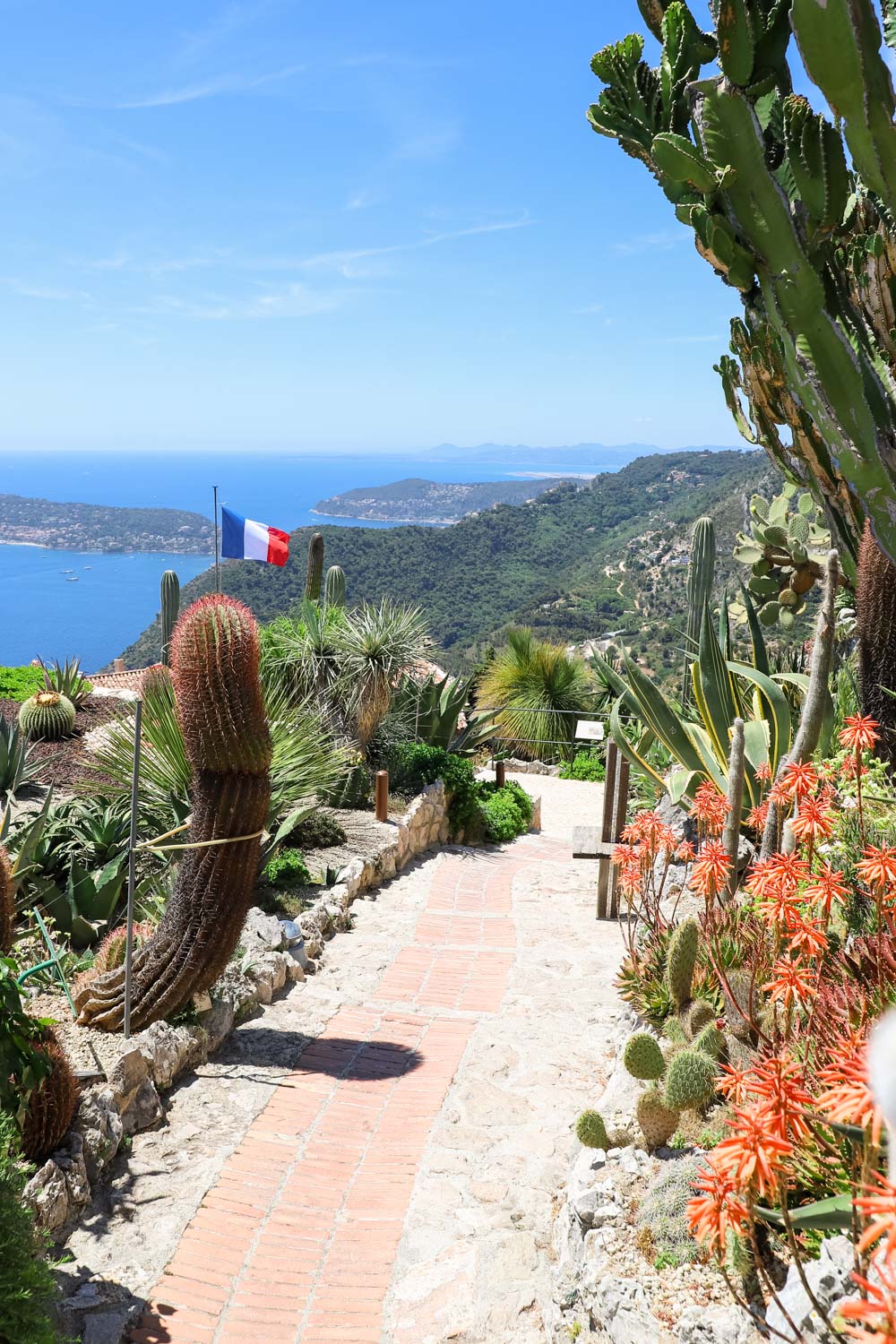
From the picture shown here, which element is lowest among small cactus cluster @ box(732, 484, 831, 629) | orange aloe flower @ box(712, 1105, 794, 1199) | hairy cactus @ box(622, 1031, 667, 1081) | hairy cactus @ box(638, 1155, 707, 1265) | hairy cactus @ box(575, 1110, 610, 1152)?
hairy cactus @ box(575, 1110, 610, 1152)

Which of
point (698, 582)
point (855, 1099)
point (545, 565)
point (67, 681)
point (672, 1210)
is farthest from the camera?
point (545, 565)

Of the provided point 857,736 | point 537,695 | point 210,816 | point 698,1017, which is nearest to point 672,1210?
point 698,1017

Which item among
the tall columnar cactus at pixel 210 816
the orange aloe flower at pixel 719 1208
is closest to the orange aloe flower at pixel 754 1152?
the orange aloe flower at pixel 719 1208

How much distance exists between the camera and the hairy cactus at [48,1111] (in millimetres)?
3645

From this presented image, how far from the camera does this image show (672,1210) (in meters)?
3.17

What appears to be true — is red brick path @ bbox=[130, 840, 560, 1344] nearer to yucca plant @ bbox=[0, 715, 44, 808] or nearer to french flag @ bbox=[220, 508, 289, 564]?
yucca plant @ bbox=[0, 715, 44, 808]

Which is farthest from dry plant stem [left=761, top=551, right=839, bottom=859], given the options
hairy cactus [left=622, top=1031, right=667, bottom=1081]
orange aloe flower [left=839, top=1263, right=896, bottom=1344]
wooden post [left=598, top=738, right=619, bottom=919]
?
orange aloe flower [left=839, top=1263, right=896, bottom=1344]

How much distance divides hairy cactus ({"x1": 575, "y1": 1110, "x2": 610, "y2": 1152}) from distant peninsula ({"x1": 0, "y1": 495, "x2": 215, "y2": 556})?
82.3 metres

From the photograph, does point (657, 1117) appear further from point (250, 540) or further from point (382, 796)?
point (250, 540)

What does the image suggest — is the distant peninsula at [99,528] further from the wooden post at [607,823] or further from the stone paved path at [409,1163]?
the stone paved path at [409,1163]

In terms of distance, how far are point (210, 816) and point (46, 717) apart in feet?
21.1

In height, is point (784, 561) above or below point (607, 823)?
above

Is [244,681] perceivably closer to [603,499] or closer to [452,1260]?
[452,1260]

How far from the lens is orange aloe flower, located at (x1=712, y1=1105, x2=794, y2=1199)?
1649mm
